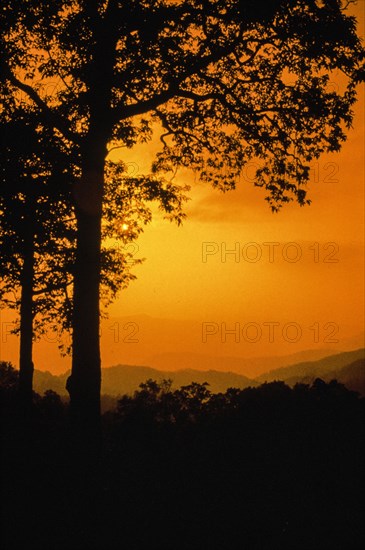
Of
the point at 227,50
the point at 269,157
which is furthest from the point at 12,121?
the point at 269,157

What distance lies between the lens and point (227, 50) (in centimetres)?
1507

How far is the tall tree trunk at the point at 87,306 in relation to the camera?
13.5 meters

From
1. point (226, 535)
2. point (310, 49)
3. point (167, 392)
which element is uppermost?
point (310, 49)

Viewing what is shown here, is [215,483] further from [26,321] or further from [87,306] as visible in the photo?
[26,321]

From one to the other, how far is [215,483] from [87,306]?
550 centimetres

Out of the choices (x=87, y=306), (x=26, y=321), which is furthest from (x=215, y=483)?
(x=26, y=321)

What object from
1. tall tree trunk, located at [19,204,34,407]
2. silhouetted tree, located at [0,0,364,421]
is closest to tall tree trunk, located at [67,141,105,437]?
silhouetted tree, located at [0,0,364,421]

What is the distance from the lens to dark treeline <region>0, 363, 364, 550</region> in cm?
862

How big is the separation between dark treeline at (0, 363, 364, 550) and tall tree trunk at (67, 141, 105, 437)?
142 centimetres

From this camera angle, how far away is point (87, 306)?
13703 millimetres

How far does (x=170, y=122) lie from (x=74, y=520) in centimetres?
1112

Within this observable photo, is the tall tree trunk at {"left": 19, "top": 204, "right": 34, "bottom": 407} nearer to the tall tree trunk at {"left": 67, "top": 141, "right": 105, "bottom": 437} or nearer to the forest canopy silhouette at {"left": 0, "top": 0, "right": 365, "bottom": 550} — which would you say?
the forest canopy silhouette at {"left": 0, "top": 0, "right": 365, "bottom": 550}

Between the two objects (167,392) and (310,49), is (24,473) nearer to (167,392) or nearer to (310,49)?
(167,392)

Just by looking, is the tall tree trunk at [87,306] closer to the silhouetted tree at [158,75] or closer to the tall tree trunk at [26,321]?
the silhouetted tree at [158,75]
